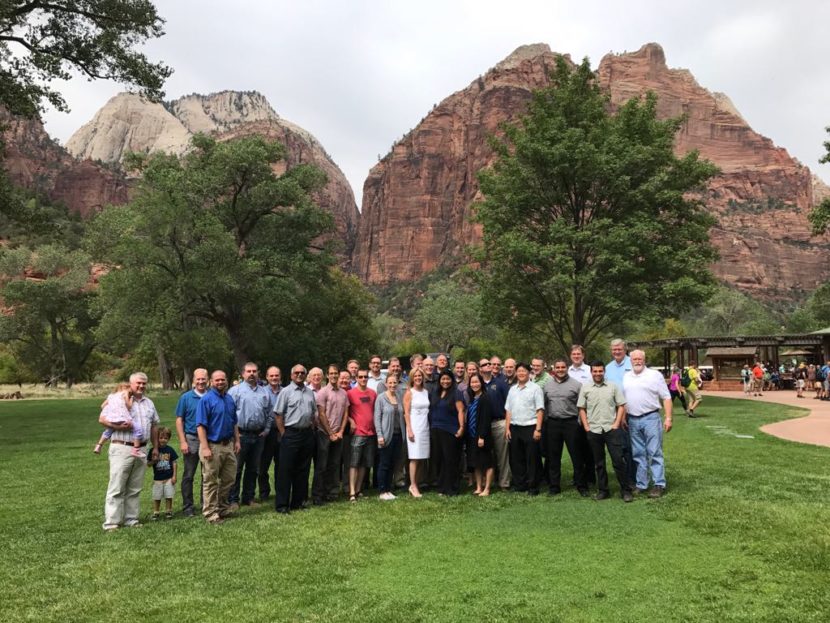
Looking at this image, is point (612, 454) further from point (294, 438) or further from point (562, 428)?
point (294, 438)

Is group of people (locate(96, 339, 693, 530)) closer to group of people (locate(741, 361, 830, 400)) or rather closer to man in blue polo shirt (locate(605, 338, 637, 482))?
man in blue polo shirt (locate(605, 338, 637, 482))

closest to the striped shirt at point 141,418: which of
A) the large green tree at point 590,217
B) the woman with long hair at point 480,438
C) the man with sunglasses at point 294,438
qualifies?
the man with sunglasses at point 294,438

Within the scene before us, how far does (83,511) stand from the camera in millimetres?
7281

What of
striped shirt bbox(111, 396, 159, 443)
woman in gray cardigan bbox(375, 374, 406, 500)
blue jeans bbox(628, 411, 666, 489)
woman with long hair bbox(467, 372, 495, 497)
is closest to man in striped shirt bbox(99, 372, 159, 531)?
striped shirt bbox(111, 396, 159, 443)

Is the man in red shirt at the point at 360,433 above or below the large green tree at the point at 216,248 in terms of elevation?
below

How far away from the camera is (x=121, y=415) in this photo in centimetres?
645

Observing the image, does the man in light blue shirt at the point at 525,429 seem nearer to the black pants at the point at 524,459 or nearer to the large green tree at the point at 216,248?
the black pants at the point at 524,459

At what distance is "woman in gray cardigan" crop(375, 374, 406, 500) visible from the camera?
7.71 metres

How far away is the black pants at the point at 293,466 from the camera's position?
7.05m

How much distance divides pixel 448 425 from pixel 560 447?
1522 millimetres

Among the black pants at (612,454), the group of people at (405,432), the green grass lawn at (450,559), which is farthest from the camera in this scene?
the black pants at (612,454)

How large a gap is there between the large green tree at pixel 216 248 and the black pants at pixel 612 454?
21.2 m

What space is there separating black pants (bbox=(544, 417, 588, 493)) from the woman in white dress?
1678 millimetres

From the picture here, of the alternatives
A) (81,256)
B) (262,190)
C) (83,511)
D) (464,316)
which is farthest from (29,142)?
(83,511)
